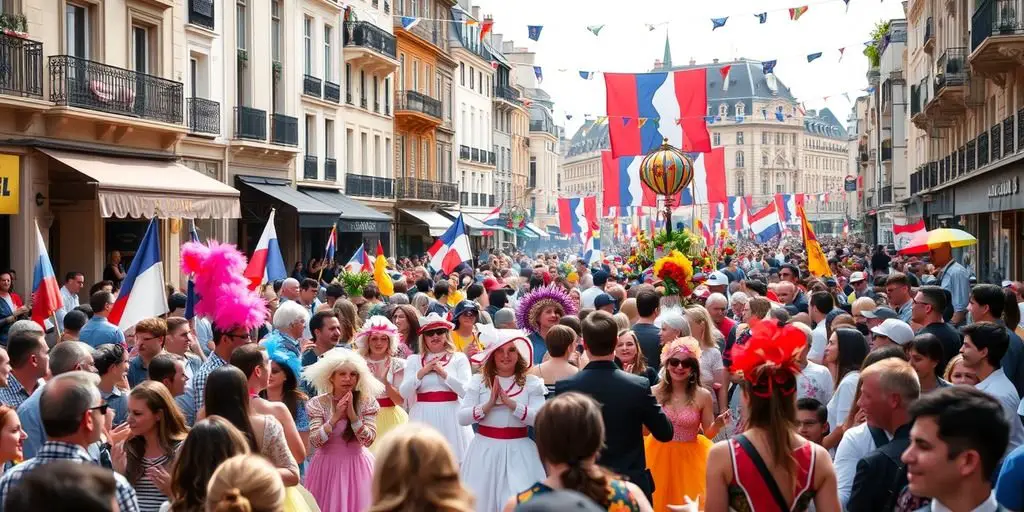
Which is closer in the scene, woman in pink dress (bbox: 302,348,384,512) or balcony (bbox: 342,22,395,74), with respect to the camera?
woman in pink dress (bbox: 302,348,384,512)

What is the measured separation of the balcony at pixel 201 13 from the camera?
2431cm

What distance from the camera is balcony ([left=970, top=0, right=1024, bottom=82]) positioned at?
20.5m

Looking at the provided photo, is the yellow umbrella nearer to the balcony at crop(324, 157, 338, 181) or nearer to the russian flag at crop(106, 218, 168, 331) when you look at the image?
the russian flag at crop(106, 218, 168, 331)

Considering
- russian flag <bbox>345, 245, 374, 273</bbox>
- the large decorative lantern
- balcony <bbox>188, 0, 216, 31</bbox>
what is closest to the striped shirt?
russian flag <bbox>345, 245, 374, 273</bbox>

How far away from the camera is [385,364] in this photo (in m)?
9.05

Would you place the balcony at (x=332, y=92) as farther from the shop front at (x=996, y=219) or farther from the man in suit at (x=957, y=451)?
Result: the man in suit at (x=957, y=451)

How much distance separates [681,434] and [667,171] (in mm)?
15708

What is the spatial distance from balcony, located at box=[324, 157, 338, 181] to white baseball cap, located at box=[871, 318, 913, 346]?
27.1m

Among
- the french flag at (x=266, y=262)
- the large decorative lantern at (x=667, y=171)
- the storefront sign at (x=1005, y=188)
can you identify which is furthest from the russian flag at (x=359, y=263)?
the storefront sign at (x=1005, y=188)

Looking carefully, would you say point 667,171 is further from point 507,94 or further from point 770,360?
point 507,94

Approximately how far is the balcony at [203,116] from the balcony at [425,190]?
1609 centimetres

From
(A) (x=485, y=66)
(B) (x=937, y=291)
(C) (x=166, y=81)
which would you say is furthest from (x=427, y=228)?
(B) (x=937, y=291)

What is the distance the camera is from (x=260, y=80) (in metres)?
28.3

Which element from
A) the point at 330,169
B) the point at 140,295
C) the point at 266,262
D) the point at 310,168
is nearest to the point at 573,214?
the point at 330,169
